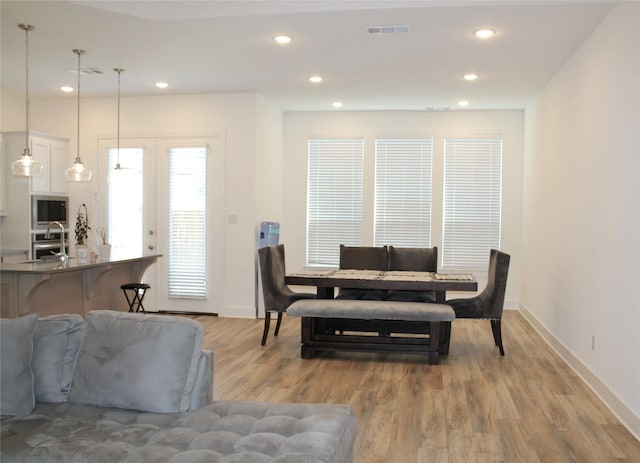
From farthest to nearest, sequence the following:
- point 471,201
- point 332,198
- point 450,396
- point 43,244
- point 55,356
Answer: point 332,198 < point 471,201 < point 43,244 < point 450,396 < point 55,356

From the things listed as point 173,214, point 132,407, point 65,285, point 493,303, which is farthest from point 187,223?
point 132,407

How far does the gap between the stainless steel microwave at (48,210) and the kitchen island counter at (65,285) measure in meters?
1.74

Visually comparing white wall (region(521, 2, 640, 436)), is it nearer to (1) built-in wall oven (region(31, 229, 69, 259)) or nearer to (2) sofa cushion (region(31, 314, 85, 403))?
(2) sofa cushion (region(31, 314, 85, 403))

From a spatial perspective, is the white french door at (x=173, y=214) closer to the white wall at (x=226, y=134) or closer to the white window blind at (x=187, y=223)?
the white window blind at (x=187, y=223)

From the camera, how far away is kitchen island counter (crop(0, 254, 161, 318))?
4.49 metres

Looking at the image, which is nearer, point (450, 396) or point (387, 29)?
point (450, 396)

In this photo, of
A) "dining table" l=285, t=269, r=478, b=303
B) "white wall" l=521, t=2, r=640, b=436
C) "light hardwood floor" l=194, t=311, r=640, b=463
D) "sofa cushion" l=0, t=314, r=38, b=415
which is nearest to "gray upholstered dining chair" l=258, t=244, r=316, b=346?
"dining table" l=285, t=269, r=478, b=303

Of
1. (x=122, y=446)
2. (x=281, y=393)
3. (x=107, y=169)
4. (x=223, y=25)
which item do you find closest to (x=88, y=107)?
(x=107, y=169)

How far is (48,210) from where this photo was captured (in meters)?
7.25

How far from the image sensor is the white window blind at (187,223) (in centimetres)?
742

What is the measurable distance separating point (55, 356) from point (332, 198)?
6.26 metres

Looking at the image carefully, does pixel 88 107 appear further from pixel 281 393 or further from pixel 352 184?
pixel 281 393

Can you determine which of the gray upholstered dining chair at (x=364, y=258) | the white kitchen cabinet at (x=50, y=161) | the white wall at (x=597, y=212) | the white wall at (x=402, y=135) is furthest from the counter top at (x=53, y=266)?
the white wall at (x=597, y=212)

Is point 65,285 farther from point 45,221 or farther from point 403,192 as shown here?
point 403,192
